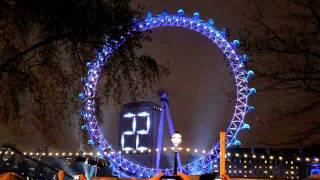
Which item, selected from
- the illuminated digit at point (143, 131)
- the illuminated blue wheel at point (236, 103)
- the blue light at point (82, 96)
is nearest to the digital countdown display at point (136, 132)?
the illuminated digit at point (143, 131)

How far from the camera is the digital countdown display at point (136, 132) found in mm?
86312

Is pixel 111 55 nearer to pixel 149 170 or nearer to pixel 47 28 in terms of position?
pixel 47 28

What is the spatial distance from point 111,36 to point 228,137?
30202 mm

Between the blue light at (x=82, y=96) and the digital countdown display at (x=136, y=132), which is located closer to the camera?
the blue light at (x=82, y=96)

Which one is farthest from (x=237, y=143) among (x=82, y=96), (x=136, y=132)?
(x=136, y=132)

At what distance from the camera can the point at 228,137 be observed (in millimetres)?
42781

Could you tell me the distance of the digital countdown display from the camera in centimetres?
8631

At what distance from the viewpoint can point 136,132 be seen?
89500 millimetres

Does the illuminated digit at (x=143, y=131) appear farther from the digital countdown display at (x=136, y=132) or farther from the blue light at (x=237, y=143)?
the blue light at (x=237, y=143)

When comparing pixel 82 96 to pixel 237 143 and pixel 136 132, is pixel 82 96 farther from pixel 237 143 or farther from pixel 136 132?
pixel 136 132

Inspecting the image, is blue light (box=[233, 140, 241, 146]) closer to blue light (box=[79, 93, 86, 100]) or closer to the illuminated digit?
blue light (box=[79, 93, 86, 100])

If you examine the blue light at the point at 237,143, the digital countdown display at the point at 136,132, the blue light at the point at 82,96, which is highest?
the digital countdown display at the point at 136,132

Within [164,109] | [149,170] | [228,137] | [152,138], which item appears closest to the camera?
[228,137]

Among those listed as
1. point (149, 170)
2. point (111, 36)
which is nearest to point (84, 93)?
point (111, 36)
